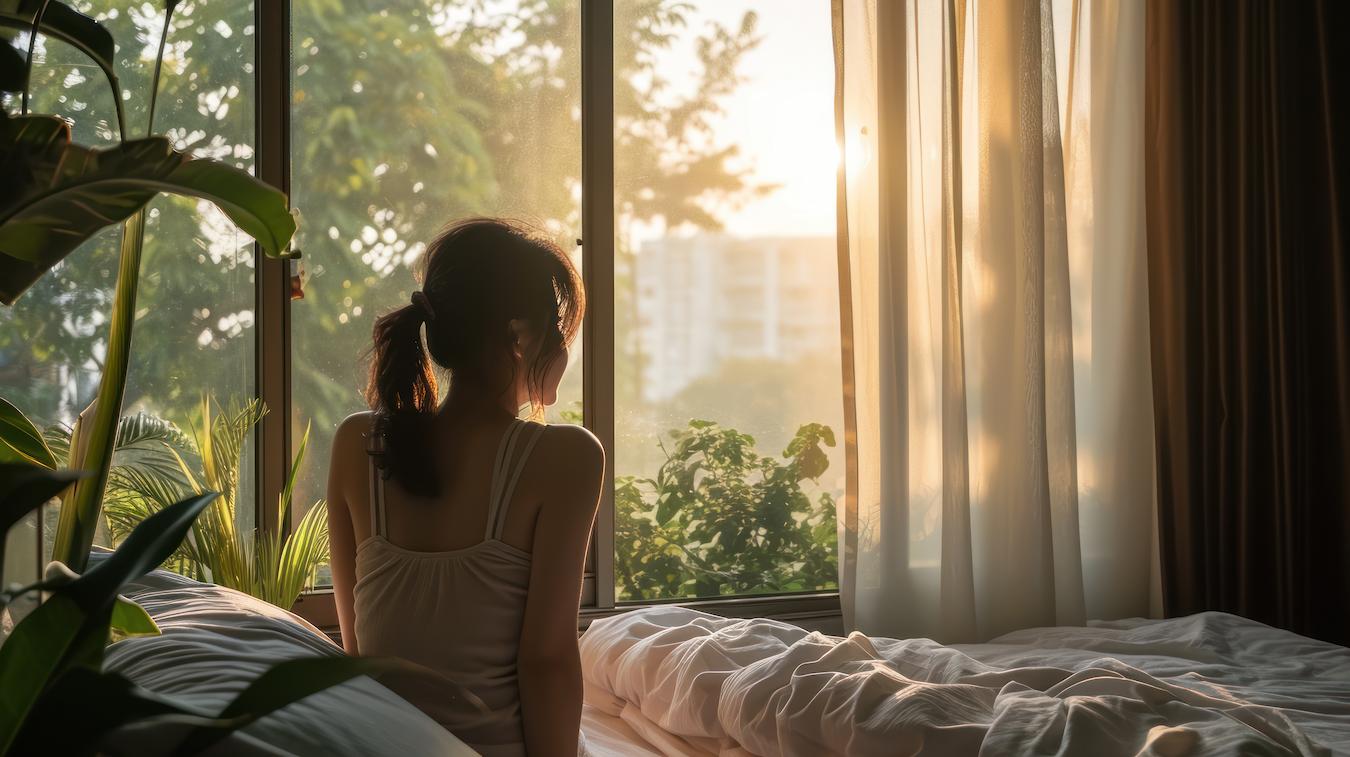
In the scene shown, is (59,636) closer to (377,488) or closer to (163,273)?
(377,488)

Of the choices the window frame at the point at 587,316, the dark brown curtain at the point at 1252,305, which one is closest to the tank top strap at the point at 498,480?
the window frame at the point at 587,316

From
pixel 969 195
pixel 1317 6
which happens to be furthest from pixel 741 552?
pixel 1317 6

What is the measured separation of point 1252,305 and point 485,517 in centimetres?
275

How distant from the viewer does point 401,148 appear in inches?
105

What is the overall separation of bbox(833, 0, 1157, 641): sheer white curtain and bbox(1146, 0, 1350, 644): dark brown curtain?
0.42 metres

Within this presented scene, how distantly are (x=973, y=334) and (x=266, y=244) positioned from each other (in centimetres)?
A: 243

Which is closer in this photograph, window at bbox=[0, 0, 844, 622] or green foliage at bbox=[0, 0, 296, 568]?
green foliage at bbox=[0, 0, 296, 568]

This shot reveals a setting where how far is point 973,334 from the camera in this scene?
2.88m

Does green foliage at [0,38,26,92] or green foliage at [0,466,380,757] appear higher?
green foliage at [0,38,26,92]

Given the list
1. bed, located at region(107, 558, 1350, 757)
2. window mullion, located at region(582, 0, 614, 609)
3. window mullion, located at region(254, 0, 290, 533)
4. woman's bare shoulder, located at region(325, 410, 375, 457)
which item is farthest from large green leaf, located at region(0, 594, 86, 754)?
window mullion, located at region(582, 0, 614, 609)

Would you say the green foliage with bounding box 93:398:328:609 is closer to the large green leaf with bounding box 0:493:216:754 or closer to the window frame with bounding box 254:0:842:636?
the window frame with bounding box 254:0:842:636

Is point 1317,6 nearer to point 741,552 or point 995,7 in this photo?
point 995,7

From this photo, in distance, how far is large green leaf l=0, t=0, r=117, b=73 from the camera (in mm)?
787

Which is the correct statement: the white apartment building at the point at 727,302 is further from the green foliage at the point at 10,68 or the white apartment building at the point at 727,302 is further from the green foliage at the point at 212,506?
the green foliage at the point at 10,68
